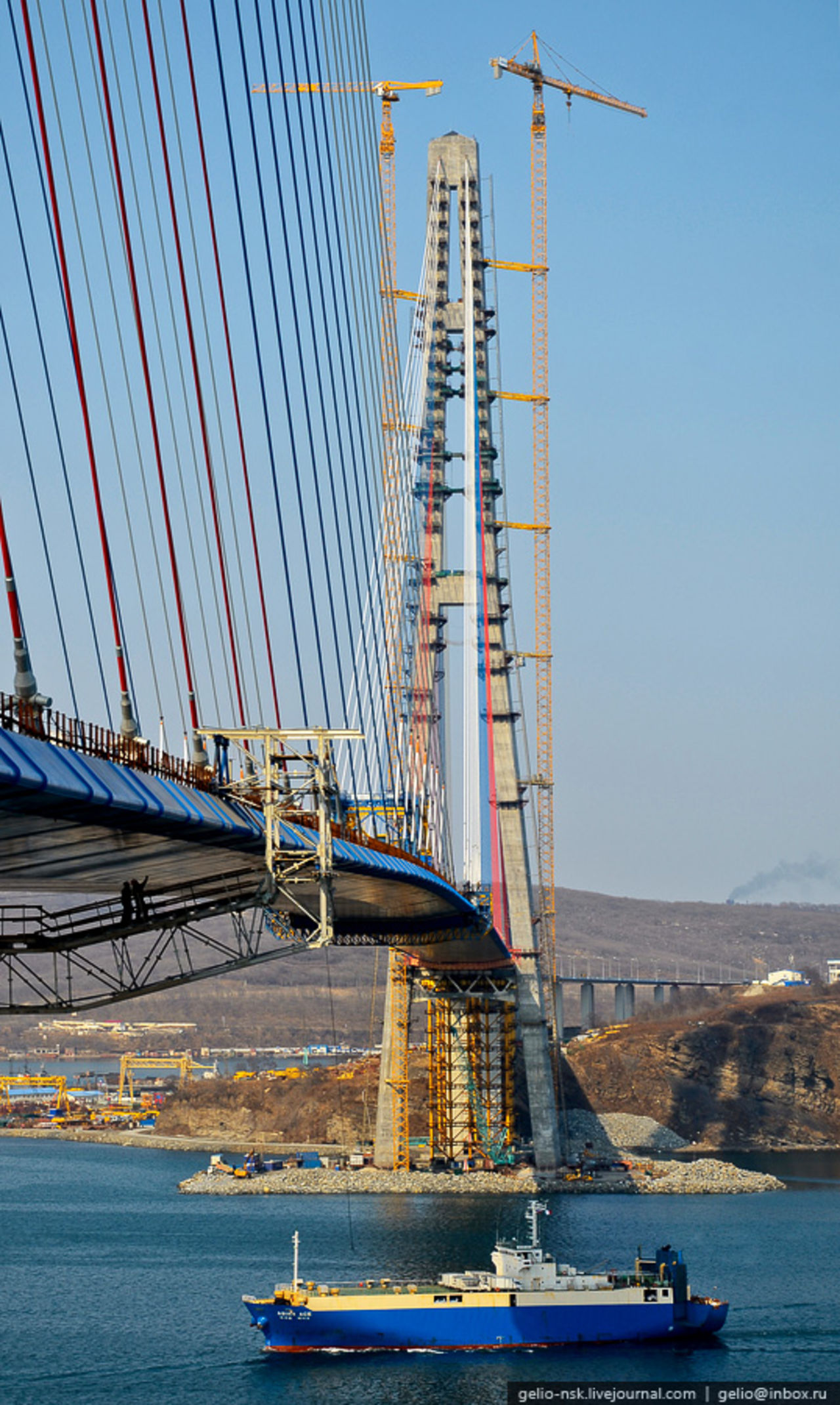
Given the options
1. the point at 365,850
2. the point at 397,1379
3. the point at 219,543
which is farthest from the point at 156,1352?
the point at 219,543

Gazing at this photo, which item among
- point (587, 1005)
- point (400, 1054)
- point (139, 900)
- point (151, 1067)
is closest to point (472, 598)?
point (400, 1054)

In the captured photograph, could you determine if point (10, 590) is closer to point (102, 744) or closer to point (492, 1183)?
point (102, 744)

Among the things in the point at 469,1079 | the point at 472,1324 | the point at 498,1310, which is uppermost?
the point at 469,1079

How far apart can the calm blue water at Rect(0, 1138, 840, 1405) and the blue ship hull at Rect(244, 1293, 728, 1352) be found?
0.44 metres

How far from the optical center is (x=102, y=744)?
23.5m

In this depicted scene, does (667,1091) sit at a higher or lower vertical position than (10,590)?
lower

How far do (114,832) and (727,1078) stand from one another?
249 ft

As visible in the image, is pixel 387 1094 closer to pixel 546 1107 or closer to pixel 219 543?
pixel 546 1107

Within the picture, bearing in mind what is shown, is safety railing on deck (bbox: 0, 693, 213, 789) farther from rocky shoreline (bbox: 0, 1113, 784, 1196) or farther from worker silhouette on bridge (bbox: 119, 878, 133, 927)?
rocky shoreline (bbox: 0, 1113, 784, 1196)

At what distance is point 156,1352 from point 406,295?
53821 mm

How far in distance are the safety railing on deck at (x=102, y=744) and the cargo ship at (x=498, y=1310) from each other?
15969mm

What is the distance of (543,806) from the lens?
79.4 m

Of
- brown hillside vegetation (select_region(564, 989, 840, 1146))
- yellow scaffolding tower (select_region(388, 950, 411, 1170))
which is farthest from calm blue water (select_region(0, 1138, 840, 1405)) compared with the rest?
brown hillside vegetation (select_region(564, 989, 840, 1146))

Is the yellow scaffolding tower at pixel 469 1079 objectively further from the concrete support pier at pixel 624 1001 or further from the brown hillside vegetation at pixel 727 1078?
the concrete support pier at pixel 624 1001
